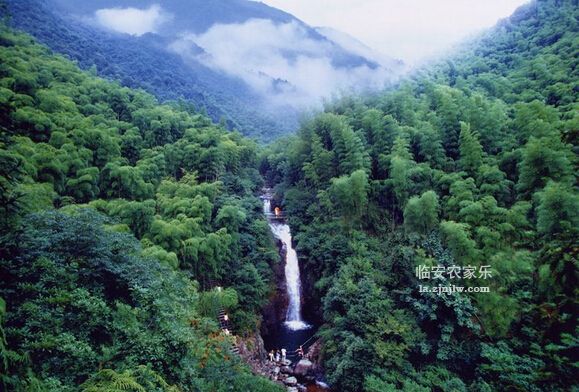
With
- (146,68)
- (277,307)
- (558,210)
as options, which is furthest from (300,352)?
(146,68)

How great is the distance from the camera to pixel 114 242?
8125 millimetres

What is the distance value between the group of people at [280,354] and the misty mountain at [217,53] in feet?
61.5

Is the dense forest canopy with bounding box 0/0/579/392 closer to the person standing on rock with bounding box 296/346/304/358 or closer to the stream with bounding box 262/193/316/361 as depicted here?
the stream with bounding box 262/193/316/361

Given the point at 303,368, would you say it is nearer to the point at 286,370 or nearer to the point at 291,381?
the point at 286,370

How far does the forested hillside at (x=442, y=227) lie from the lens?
38.3 ft

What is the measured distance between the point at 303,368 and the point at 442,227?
26.8 feet

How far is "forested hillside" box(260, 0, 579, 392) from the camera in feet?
38.3

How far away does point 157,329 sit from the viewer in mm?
7273

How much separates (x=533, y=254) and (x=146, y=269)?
1201 centimetres

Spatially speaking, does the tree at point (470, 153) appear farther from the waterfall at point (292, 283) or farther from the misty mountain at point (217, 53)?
the misty mountain at point (217, 53)

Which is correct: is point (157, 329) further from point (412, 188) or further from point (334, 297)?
point (412, 188)

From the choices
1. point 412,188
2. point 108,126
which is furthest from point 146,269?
point 108,126

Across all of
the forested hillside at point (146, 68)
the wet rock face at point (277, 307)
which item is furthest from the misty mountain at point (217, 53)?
the wet rock face at point (277, 307)

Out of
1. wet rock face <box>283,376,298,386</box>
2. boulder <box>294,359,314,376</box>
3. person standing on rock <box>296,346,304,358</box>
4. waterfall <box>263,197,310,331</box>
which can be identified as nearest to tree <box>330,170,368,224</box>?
waterfall <box>263,197,310,331</box>
